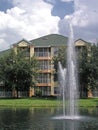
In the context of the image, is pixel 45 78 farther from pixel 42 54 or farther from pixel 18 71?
pixel 18 71

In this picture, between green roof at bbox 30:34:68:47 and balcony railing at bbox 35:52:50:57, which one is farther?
green roof at bbox 30:34:68:47

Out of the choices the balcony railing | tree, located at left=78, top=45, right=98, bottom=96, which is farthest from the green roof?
tree, located at left=78, top=45, right=98, bottom=96

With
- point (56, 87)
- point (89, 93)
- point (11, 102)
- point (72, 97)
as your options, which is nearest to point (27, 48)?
point (56, 87)

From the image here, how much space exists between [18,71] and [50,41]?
20.4 meters

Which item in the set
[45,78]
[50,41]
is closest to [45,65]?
[45,78]

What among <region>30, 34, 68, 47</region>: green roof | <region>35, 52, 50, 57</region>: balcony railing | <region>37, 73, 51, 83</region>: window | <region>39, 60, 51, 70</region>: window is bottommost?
<region>37, 73, 51, 83</region>: window

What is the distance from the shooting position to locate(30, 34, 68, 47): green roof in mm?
104375

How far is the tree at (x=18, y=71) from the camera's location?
291 feet

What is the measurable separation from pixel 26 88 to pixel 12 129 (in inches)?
2327

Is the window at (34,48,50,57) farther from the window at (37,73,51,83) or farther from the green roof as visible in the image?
the window at (37,73,51,83)

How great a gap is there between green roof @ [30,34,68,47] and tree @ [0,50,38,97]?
1395cm

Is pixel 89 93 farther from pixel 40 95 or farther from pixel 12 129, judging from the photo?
pixel 12 129

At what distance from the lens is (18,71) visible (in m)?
88.9

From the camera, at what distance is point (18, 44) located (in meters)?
102
